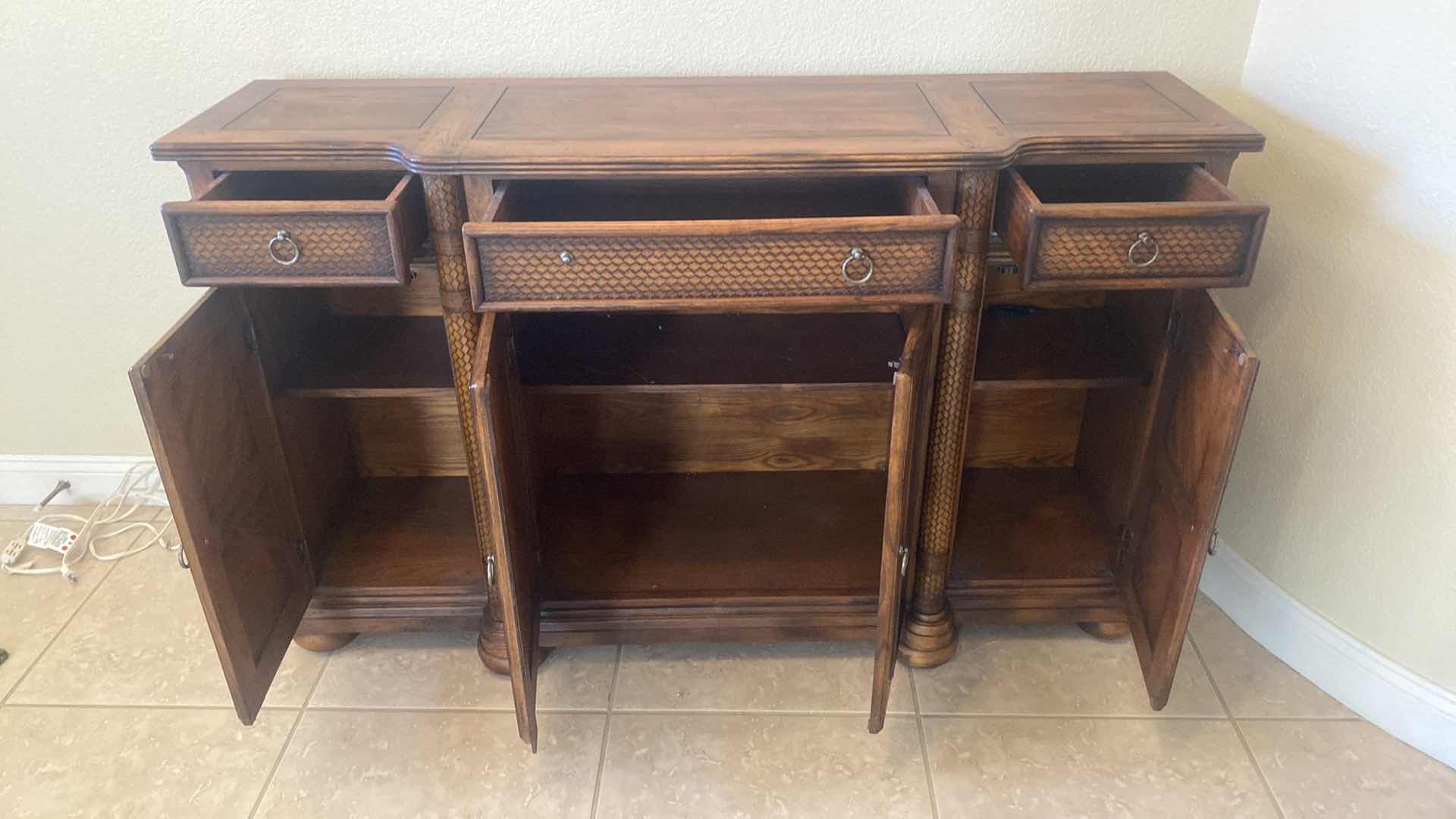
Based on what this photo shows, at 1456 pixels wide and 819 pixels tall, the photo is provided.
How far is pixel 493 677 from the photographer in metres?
1.61

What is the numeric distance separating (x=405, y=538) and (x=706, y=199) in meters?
0.76

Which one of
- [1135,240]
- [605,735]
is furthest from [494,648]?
[1135,240]

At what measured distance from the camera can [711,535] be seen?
1690 millimetres

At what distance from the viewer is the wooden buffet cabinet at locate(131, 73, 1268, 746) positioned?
1188 mm

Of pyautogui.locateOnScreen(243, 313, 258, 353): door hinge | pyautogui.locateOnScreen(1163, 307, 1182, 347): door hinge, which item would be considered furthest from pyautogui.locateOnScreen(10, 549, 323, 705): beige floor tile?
pyautogui.locateOnScreen(1163, 307, 1182, 347): door hinge

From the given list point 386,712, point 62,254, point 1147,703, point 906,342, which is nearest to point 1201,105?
point 906,342

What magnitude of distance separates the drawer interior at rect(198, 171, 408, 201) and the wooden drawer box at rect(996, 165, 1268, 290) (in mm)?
833

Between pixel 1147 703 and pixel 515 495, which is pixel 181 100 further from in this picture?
pixel 1147 703

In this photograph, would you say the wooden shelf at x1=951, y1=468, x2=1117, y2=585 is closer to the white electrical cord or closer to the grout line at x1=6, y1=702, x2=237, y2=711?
the grout line at x1=6, y1=702, x2=237, y2=711

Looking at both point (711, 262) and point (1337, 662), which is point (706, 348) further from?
point (1337, 662)

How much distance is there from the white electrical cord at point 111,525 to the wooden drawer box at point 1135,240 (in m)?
1.61

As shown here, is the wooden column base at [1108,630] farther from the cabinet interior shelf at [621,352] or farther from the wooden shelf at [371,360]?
the wooden shelf at [371,360]

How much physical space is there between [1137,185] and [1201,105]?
0.42 feet

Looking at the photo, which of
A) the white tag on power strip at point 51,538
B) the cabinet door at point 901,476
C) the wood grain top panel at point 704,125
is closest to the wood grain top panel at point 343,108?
the wood grain top panel at point 704,125
